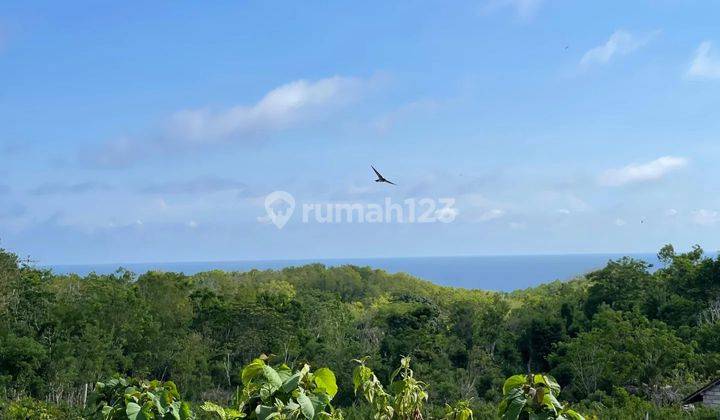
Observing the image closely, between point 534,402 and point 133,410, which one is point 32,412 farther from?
point 534,402

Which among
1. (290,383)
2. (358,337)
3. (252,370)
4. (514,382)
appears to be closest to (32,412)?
(252,370)

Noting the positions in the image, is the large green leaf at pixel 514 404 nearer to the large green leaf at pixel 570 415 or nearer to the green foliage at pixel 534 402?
the green foliage at pixel 534 402

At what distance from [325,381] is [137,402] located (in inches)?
39.3

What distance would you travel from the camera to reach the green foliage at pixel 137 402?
3.65 metres

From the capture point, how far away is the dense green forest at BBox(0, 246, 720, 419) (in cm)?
2659

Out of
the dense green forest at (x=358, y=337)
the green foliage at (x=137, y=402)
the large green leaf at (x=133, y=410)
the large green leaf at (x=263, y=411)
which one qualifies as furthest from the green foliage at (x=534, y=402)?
the dense green forest at (x=358, y=337)

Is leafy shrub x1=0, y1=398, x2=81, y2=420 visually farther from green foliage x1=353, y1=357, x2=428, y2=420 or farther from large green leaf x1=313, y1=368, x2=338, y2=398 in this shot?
large green leaf x1=313, y1=368, x2=338, y2=398

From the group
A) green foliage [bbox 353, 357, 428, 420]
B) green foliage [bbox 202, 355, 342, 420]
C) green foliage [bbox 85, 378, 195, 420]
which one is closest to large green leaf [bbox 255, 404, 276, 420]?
green foliage [bbox 202, 355, 342, 420]

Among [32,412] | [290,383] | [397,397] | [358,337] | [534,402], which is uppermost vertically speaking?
[290,383]

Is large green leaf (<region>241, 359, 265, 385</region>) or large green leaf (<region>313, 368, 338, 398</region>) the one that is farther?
large green leaf (<region>313, 368, 338, 398</region>)

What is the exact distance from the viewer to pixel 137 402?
3838 mm

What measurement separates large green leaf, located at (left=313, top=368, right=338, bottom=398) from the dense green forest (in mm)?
19001

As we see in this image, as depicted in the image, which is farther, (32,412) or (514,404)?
(32,412)

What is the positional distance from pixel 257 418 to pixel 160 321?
109 ft
